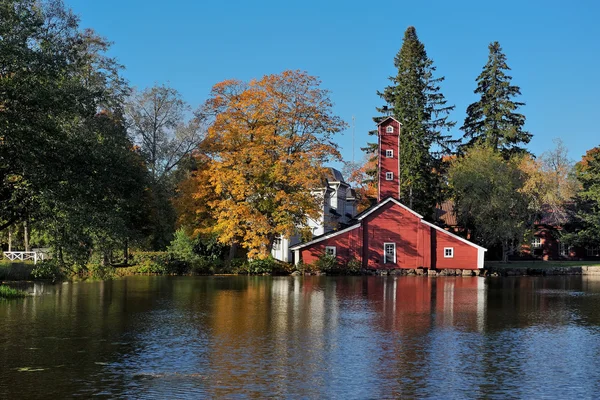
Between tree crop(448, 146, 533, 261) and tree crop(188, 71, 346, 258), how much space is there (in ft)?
46.7

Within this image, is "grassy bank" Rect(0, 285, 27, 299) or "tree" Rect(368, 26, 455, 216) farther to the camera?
"tree" Rect(368, 26, 455, 216)

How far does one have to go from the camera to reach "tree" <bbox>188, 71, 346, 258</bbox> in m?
50.1

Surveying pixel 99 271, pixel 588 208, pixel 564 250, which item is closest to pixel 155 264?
pixel 99 271

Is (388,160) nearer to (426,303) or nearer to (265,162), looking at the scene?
(265,162)

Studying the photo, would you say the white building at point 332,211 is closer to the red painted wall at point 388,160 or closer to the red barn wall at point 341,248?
the red barn wall at point 341,248

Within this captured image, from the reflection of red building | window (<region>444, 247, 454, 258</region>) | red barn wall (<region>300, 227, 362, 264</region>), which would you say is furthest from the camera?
red barn wall (<region>300, 227, 362, 264</region>)

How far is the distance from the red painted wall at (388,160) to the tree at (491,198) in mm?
6680

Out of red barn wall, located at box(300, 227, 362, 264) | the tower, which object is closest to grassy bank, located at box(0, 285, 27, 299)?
red barn wall, located at box(300, 227, 362, 264)

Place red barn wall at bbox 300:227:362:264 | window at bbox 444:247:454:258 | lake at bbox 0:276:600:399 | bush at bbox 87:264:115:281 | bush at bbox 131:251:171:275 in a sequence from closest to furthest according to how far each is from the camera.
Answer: lake at bbox 0:276:600:399 < bush at bbox 87:264:115:281 < bush at bbox 131:251:171:275 < window at bbox 444:247:454:258 < red barn wall at bbox 300:227:362:264

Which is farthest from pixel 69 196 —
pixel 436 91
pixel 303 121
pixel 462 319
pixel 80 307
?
pixel 436 91

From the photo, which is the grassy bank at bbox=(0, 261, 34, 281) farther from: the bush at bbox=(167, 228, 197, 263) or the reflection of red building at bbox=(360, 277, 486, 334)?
the reflection of red building at bbox=(360, 277, 486, 334)

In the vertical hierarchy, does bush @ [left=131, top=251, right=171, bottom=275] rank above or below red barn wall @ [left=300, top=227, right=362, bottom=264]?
below

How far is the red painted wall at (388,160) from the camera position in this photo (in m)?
56.4

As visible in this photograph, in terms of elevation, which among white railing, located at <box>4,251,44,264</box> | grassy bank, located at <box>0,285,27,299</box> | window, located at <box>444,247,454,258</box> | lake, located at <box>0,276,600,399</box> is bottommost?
lake, located at <box>0,276,600,399</box>
